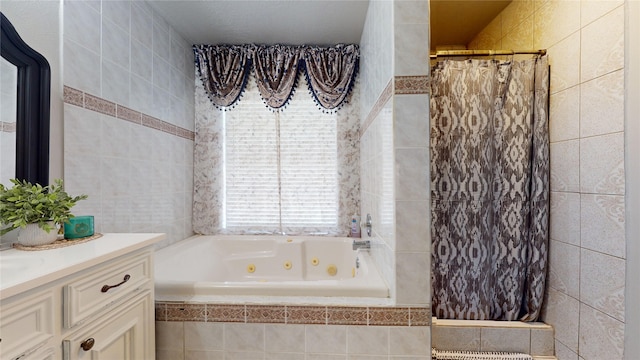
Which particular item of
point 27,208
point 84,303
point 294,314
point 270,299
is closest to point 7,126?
point 27,208

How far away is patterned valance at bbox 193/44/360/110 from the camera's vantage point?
2527 mm

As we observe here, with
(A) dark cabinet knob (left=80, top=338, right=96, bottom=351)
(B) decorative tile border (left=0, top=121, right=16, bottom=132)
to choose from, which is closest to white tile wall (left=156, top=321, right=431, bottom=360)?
(A) dark cabinet knob (left=80, top=338, right=96, bottom=351)

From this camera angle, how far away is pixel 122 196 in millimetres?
1744

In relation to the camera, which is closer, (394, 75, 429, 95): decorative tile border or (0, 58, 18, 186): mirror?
(0, 58, 18, 186): mirror

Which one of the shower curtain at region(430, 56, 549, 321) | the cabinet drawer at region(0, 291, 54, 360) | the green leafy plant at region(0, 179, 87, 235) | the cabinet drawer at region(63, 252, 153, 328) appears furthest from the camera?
the shower curtain at region(430, 56, 549, 321)

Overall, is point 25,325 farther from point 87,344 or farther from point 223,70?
point 223,70

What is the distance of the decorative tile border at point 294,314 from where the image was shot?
1.35 metres

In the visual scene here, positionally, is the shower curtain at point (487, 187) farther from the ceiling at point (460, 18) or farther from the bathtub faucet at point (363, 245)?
the ceiling at point (460, 18)

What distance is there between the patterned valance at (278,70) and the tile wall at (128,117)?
232mm

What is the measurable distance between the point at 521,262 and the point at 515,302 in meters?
0.23

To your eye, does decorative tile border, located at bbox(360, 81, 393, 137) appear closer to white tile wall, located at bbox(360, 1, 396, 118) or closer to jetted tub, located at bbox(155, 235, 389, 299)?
white tile wall, located at bbox(360, 1, 396, 118)

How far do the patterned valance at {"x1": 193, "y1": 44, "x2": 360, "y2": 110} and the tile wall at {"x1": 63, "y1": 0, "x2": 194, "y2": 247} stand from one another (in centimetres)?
23

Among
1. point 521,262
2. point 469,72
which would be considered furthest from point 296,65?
point 521,262

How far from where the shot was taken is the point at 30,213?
102 cm
